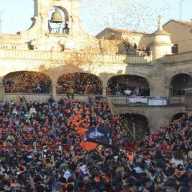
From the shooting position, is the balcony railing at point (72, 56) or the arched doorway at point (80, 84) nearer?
the balcony railing at point (72, 56)

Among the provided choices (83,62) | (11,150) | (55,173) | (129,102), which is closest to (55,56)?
(83,62)

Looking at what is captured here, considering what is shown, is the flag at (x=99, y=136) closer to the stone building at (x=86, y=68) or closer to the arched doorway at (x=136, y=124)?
the stone building at (x=86, y=68)

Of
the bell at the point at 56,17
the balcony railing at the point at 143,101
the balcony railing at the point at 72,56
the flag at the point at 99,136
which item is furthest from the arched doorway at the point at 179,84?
the flag at the point at 99,136

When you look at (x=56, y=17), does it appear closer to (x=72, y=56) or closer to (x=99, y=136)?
(x=72, y=56)

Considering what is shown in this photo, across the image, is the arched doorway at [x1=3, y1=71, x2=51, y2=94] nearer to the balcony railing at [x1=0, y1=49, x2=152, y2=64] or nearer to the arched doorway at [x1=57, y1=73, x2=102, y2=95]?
the arched doorway at [x1=57, y1=73, x2=102, y2=95]

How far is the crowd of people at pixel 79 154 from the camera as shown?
76.4 ft

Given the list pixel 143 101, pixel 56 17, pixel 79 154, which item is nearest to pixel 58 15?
pixel 56 17

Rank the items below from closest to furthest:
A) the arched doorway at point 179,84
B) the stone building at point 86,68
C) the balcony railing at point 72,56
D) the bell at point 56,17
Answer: the balcony railing at point 72,56 < the stone building at point 86,68 < the bell at point 56,17 < the arched doorway at point 179,84

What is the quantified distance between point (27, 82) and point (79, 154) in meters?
16.5

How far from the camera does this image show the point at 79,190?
76.5 ft

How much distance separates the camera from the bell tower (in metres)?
50.3

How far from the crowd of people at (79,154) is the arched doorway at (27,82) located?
298cm

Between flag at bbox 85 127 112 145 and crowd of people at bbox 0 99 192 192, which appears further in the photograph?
flag at bbox 85 127 112 145

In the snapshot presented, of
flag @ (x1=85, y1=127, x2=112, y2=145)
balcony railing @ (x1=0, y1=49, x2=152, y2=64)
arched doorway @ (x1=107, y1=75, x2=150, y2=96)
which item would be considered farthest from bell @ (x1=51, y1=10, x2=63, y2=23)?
flag @ (x1=85, y1=127, x2=112, y2=145)
